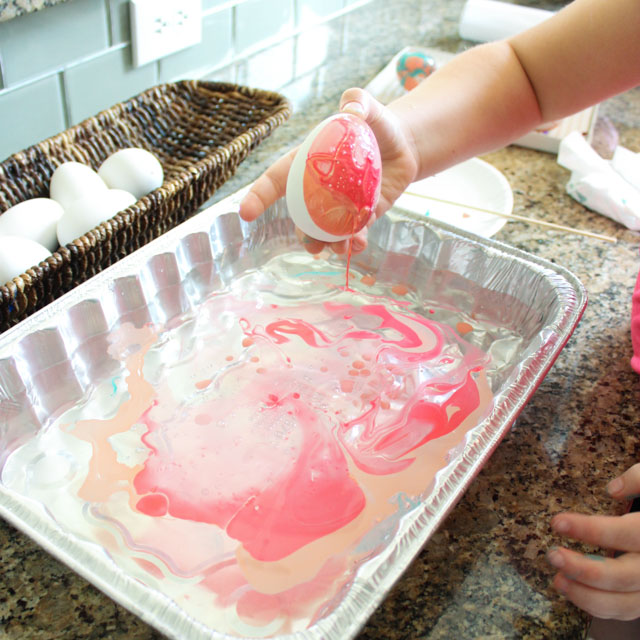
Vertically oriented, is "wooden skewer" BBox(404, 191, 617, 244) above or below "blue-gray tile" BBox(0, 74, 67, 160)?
below

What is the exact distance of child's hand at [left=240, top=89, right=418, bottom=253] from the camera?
782mm

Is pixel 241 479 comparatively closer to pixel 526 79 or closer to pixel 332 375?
pixel 332 375

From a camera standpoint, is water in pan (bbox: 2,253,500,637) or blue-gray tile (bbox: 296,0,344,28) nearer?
water in pan (bbox: 2,253,500,637)

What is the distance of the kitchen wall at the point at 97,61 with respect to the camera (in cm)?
95

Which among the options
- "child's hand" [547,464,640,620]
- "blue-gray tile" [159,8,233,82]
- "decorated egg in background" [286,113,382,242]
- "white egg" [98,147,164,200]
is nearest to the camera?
"child's hand" [547,464,640,620]

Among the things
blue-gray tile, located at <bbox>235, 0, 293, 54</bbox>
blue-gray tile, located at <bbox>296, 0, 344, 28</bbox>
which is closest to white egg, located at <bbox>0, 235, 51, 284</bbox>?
blue-gray tile, located at <bbox>235, 0, 293, 54</bbox>

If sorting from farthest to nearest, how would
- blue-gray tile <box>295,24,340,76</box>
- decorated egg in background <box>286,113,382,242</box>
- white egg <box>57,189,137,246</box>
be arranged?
blue-gray tile <box>295,24,340,76</box> < white egg <box>57,189,137,246</box> < decorated egg in background <box>286,113,382,242</box>

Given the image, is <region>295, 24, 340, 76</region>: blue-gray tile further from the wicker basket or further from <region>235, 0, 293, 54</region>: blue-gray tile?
the wicker basket

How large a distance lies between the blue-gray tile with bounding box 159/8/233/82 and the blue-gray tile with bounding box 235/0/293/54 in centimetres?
4

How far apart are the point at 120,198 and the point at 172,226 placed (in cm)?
10

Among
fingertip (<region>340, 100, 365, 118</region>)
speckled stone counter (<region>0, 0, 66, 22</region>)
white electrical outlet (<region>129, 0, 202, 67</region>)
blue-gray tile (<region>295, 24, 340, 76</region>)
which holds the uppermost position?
speckled stone counter (<region>0, 0, 66, 22</region>)

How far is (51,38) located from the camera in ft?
3.17

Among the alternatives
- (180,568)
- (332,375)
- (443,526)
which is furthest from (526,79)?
(180,568)

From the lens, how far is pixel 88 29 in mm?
1013
